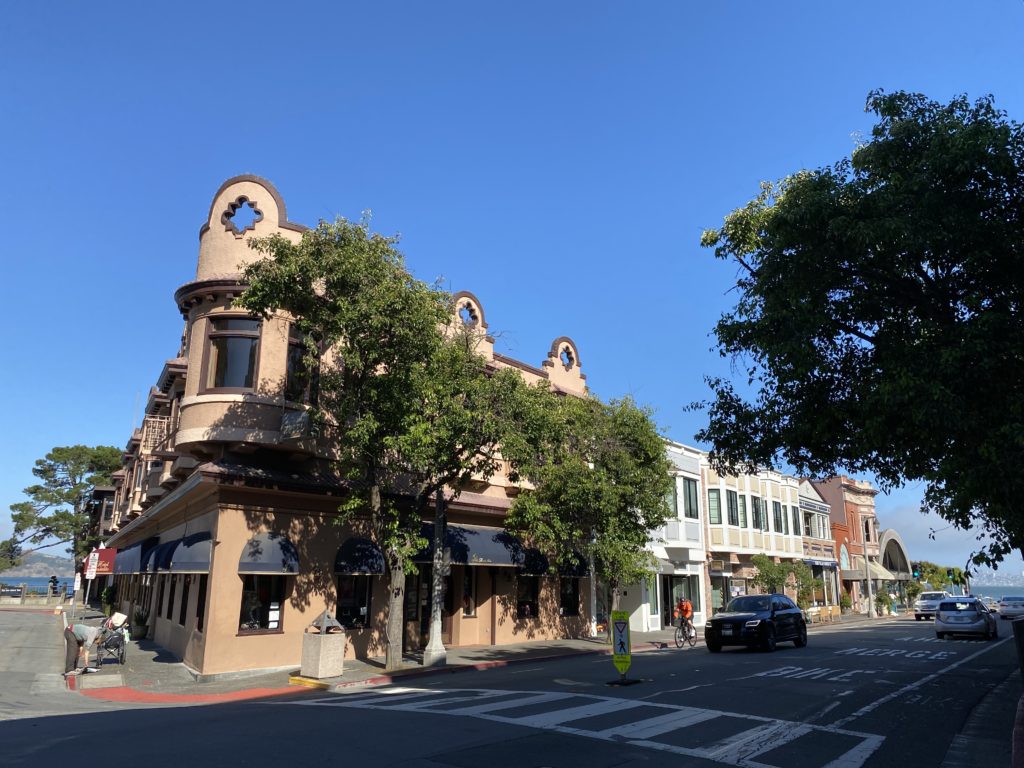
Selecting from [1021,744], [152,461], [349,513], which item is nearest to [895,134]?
[1021,744]

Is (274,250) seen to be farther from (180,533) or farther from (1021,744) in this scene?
(1021,744)

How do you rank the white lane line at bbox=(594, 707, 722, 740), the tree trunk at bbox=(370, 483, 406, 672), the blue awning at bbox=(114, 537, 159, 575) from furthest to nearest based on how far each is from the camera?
1. the blue awning at bbox=(114, 537, 159, 575)
2. the tree trunk at bbox=(370, 483, 406, 672)
3. the white lane line at bbox=(594, 707, 722, 740)

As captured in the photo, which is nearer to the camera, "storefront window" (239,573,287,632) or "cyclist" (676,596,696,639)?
"storefront window" (239,573,287,632)

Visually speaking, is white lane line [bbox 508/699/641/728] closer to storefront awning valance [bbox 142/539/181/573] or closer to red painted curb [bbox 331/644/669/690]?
red painted curb [bbox 331/644/669/690]

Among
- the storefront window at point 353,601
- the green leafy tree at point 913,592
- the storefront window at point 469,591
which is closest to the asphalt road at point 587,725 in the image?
the storefront window at point 353,601

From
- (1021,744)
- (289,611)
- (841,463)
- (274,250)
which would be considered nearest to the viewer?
(1021,744)

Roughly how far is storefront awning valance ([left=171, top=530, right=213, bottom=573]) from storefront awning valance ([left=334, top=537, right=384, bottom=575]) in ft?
10.5

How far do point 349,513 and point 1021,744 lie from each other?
15.4 m

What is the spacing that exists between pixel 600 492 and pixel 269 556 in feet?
32.4

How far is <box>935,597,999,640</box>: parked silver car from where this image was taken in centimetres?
2862

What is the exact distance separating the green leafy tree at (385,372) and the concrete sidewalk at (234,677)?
130 centimetres

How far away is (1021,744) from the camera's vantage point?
→ 7.62 metres

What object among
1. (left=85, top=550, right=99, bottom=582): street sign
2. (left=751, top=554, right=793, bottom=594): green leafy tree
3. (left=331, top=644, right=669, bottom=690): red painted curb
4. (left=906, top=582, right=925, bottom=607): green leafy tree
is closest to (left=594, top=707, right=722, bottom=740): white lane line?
(left=331, top=644, right=669, bottom=690): red painted curb

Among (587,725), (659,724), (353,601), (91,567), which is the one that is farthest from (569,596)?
(587,725)
